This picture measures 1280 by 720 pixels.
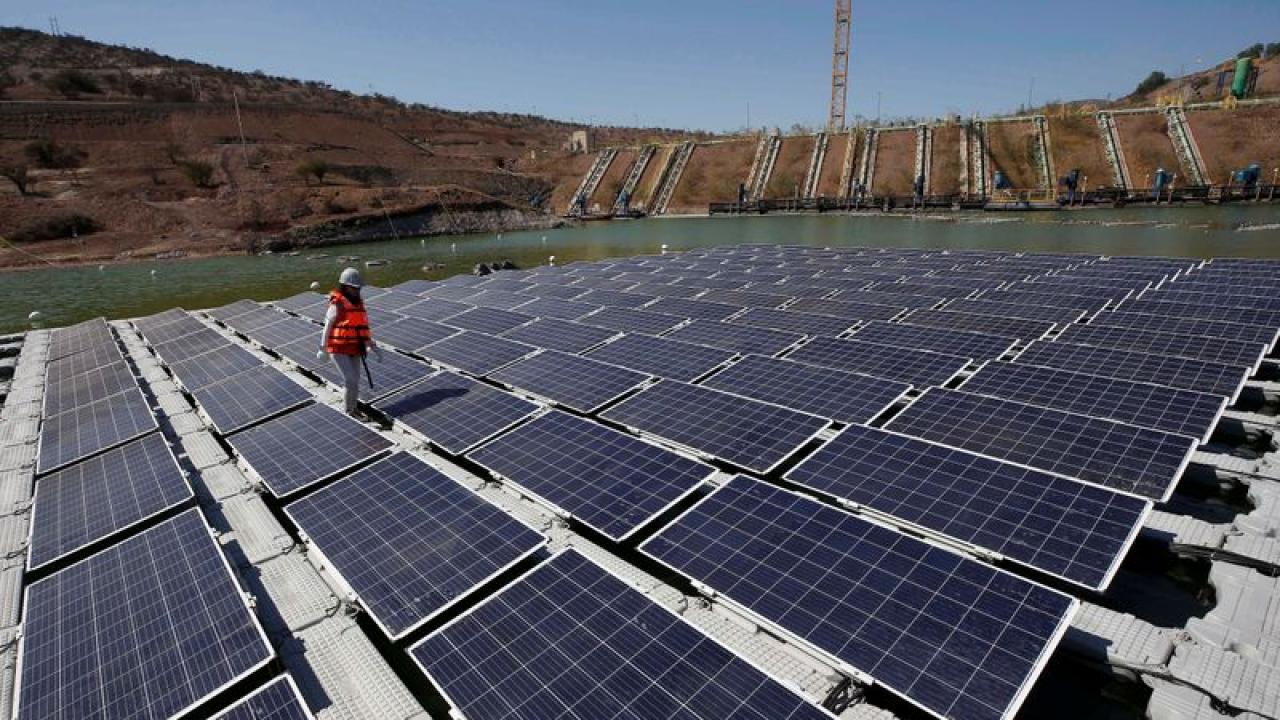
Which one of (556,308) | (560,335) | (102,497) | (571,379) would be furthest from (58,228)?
(571,379)

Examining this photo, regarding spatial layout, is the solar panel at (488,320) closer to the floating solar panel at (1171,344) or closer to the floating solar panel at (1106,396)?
the floating solar panel at (1106,396)

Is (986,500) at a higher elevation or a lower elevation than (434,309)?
lower

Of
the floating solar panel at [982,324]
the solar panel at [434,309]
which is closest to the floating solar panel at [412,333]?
the solar panel at [434,309]

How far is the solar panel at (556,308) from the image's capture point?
21719 mm

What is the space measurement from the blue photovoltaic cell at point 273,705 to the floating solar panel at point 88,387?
1321 cm

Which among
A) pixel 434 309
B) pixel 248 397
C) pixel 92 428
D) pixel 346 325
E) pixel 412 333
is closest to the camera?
pixel 346 325

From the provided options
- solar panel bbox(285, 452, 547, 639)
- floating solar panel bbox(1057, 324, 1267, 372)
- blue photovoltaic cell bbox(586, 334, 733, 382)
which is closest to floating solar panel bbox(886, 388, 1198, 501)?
blue photovoltaic cell bbox(586, 334, 733, 382)

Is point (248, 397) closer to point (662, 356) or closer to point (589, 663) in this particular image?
point (662, 356)

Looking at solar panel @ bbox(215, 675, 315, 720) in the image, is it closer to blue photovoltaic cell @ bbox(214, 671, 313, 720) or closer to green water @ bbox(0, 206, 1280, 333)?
blue photovoltaic cell @ bbox(214, 671, 313, 720)

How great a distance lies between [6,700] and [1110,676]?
12.9m

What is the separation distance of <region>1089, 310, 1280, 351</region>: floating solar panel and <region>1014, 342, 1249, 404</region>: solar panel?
2.77m

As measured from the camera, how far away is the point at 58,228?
62938 mm

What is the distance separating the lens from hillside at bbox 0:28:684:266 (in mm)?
66500

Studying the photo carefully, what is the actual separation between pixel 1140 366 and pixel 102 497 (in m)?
21.3
